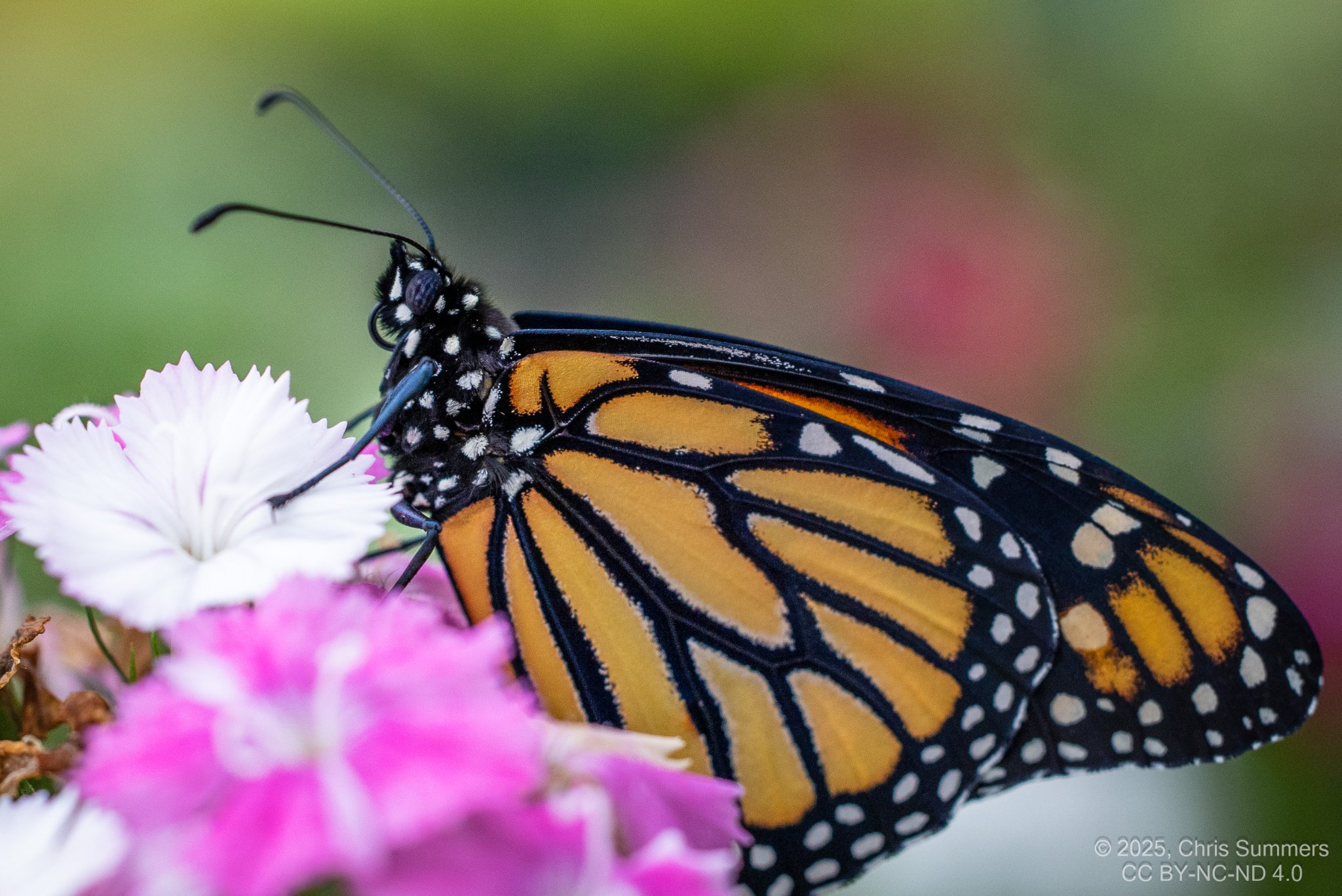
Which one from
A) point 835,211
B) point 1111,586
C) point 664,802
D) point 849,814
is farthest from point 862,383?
point 835,211

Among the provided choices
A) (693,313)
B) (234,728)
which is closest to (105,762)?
(234,728)

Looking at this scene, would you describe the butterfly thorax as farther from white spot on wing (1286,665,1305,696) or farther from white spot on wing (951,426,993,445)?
white spot on wing (1286,665,1305,696)

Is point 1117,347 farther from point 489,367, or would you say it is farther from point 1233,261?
point 489,367

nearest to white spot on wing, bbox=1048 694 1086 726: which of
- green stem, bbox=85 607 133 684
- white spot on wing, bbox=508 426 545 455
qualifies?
white spot on wing, bbox=508 426 545 455

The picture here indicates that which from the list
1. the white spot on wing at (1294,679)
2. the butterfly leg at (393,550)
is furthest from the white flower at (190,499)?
the white spot on wing at (1294,679)

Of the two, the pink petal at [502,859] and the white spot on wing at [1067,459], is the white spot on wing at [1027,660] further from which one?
the pink petal at [502,859]

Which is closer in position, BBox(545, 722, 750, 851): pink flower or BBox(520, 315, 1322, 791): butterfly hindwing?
BBox(545, 722, 750, 851): pink flower
